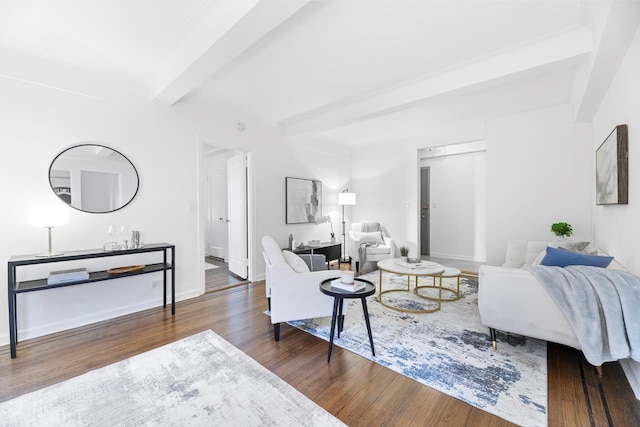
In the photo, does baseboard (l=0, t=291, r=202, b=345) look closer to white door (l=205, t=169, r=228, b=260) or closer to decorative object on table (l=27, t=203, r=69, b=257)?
decorative object on table (l=27, t=203, r=69, b=257)

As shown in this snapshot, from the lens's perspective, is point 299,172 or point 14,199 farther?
point 299,172

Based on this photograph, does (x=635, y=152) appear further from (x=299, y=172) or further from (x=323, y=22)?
(x=299, y=172)

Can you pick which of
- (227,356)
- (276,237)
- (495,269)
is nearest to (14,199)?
(227,356)

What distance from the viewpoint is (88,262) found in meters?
2.88

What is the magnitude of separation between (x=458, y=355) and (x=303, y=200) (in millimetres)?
3583

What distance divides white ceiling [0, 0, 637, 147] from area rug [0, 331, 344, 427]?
241cm

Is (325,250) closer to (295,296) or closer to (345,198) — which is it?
(345,198)

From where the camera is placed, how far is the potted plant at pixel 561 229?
3.58 m

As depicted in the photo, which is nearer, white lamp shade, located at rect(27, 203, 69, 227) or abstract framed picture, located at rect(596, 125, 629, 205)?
abstract framed picture, located at rect(596, 125, 629, 205)

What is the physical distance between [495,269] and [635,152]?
1278mm

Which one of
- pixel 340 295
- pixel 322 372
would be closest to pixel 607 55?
pixel 340 295

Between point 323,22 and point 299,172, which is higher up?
point 323,22

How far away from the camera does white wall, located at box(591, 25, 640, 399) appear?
189 centimetres

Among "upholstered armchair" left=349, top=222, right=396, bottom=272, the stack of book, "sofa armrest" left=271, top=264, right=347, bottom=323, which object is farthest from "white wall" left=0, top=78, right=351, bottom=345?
"sofa armrest" left=271, top=264, right=347, bottom=323
